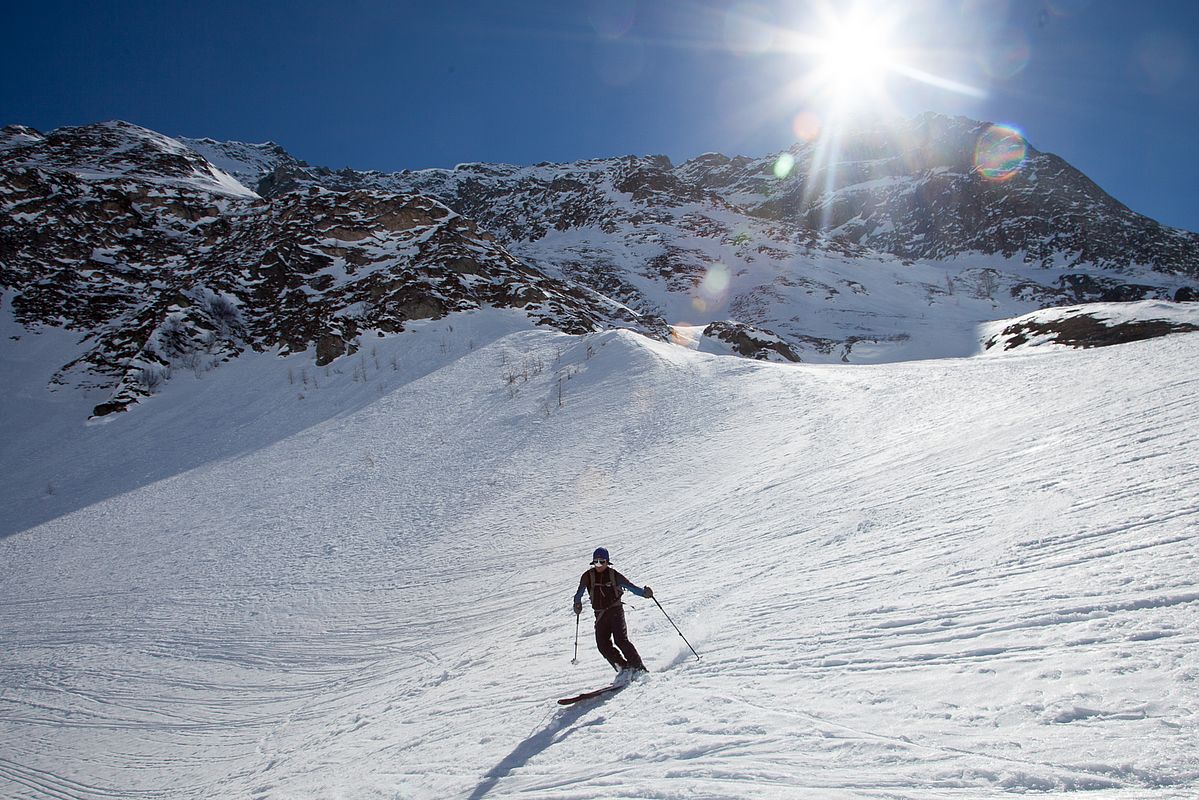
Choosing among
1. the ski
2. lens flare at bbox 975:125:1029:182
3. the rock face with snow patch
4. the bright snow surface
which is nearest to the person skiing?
the ski

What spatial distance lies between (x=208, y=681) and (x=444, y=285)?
18751 mm

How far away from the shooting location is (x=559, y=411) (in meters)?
14.2

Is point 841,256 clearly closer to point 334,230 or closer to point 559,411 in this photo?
point 334,230

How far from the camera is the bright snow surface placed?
10.2ft

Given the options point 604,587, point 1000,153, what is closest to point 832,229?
point 1000,153

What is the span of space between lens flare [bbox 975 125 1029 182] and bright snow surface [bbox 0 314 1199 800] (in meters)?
115

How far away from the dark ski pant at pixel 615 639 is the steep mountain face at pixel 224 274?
17.9 metres

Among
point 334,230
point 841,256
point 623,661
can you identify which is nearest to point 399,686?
point 623,661

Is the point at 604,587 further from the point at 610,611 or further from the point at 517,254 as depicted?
the point at 517,254

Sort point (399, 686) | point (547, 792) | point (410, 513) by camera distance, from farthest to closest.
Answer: point (410, 513), point (399, 686), point (547, 792)

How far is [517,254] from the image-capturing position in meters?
61.8

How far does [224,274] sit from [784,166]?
12375 cm

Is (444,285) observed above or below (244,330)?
above

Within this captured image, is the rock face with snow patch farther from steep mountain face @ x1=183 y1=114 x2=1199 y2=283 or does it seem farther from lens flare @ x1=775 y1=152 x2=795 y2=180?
lens flare @ x1=775 y1=152 x2=795 y2=180
